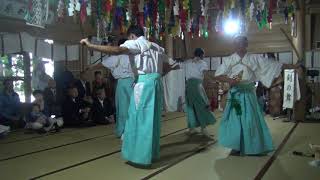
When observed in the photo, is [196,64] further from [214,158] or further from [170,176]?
[170,176]

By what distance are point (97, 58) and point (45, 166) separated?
6176 millimetres

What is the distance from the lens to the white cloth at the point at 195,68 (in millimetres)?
5949

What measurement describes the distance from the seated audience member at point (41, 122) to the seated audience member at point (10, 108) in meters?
0.40

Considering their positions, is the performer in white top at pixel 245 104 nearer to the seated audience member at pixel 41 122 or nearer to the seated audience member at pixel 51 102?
the seated audience member at pixel 41 122

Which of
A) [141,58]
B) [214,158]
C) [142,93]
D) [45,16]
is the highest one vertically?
[45,16]

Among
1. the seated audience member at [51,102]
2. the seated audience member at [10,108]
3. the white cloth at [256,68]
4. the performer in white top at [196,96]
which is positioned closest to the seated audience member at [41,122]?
the seated audience member at [10,108]

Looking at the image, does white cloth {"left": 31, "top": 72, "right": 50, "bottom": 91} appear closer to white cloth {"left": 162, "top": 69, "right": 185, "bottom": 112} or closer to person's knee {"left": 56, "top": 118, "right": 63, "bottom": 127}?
person's knee {"left": 56, "top": 118, "right": 63, "bottom": 127}

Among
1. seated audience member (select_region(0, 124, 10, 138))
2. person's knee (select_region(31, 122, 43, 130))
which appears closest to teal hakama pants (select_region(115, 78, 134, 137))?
person's knee (select_region(31, 122, 43, 130))

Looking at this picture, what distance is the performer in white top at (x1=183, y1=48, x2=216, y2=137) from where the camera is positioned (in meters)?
5.94

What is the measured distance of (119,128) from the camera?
5469 mm

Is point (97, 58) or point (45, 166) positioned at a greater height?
point (97, 58)

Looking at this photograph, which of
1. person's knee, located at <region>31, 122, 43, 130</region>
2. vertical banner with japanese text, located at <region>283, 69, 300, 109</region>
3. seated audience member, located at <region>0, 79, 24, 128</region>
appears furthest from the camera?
vertical banner with japanese text, located at <region>283, 69, 300, 109</region>

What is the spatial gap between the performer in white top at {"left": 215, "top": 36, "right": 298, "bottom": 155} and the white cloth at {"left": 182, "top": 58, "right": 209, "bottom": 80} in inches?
61.9

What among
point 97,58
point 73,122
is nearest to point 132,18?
point 73,122
